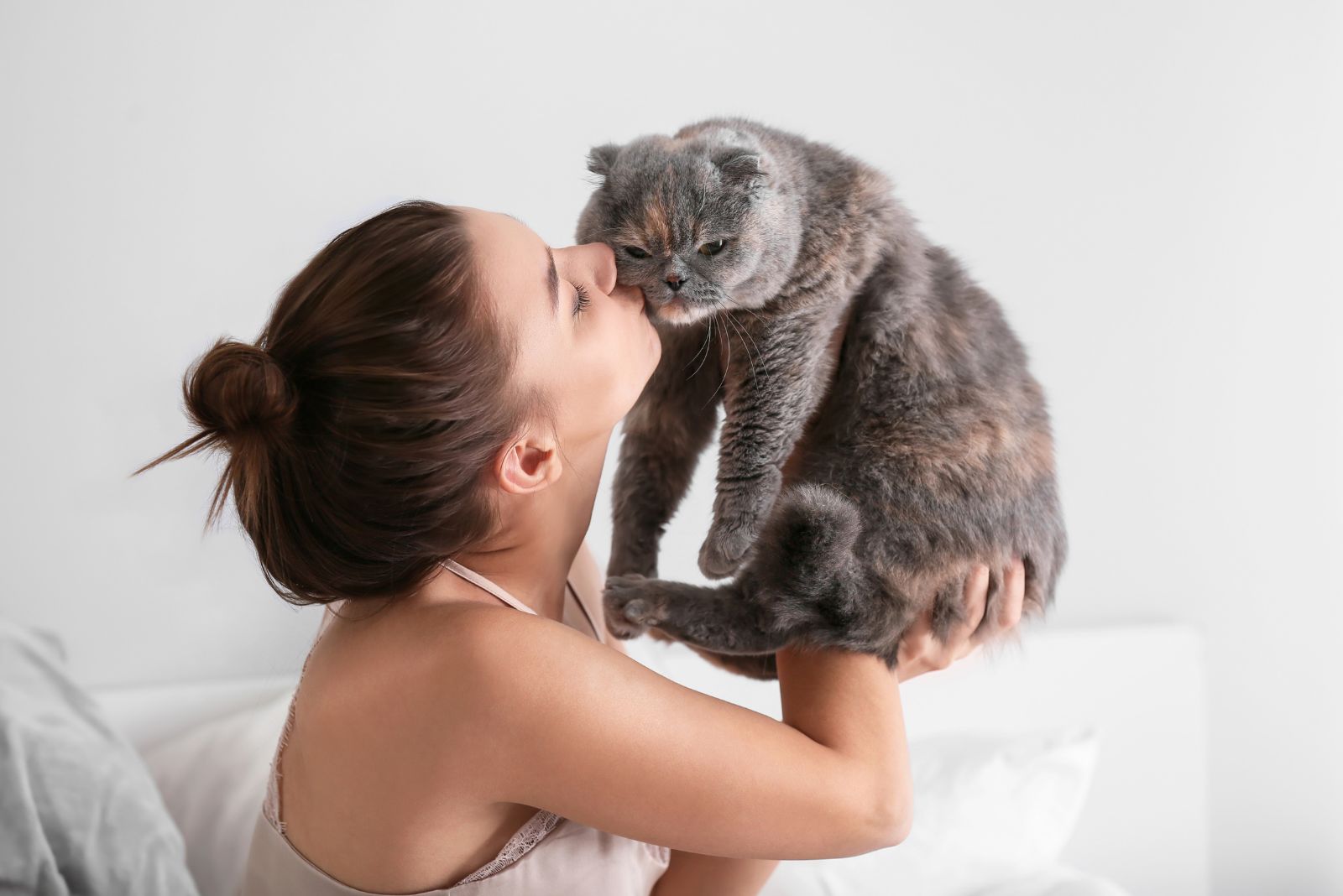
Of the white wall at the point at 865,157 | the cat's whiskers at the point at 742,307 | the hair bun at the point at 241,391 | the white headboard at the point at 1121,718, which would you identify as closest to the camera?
the hair bun at the point at 241,391

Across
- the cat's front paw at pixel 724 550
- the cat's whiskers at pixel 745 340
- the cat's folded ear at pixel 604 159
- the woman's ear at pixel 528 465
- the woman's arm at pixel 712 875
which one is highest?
the cat's folded ear at pixel 604 159

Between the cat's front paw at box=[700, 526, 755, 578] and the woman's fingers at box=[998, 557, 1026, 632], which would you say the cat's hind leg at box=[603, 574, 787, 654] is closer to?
the cat's front paw at box=[700, 526, 755, 578]

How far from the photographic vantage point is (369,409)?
Answer: 3.47 feet

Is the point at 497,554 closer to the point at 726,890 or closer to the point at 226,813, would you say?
the point at 726,890

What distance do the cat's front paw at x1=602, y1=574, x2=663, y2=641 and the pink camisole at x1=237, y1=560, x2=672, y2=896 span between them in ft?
0.39

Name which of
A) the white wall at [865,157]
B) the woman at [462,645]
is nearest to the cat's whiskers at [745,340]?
the woman at [462,645]

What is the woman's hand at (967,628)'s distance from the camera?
1266 millimetres

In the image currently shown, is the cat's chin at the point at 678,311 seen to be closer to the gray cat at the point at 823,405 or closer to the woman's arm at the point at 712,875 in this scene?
the gray cat at the point at 823,405

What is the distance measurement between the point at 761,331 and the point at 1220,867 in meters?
2.39

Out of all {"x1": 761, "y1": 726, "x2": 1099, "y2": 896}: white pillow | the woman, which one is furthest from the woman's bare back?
{"x1": 761, "y1": 726, "x2": 1099, "y2": 896}: white pillow

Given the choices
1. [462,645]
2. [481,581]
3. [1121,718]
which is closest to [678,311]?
[481,581]

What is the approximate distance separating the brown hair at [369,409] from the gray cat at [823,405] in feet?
0.95

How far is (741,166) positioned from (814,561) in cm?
51

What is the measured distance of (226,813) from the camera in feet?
5.81
